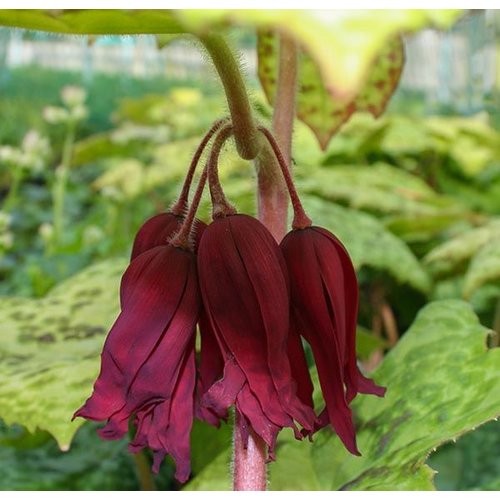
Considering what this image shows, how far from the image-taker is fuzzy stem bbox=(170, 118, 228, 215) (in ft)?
2.25

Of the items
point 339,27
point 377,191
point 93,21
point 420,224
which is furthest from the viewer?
point 377,191

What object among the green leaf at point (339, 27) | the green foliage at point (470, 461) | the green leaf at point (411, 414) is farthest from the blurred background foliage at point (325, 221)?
the green leaf at point (339, 27)

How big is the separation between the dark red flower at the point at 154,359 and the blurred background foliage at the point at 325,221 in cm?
18

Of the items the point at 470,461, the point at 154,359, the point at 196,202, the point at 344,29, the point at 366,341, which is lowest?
the point at 470,461

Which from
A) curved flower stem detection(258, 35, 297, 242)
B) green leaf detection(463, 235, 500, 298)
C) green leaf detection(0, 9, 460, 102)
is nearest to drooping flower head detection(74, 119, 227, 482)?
curved flower stem detection(258, 35, 297, 242)

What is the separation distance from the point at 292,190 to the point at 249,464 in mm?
239

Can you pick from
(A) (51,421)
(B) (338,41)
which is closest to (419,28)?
(B) (338,41)

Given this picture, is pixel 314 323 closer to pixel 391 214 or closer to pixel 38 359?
pixel 38 359

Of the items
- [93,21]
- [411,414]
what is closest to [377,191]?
[411,414]

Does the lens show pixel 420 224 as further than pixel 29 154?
No

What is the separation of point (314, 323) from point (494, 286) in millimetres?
1076

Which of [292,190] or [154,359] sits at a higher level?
[292,190]

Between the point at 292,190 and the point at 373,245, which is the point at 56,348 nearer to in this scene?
the point at 292,190

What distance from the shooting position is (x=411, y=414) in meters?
→ 0.88
